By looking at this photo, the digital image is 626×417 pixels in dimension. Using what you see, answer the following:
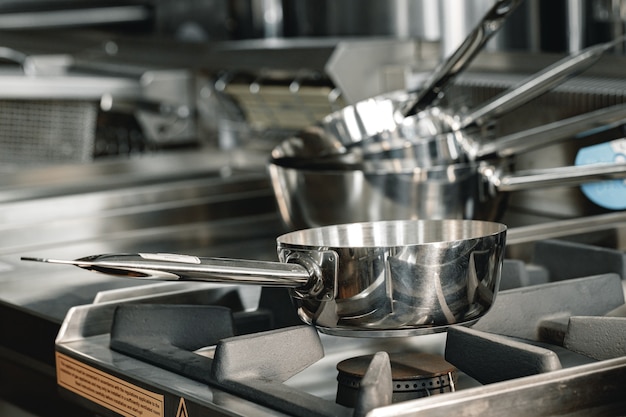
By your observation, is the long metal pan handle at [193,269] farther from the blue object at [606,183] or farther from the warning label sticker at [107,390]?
the blue object at [606,183]

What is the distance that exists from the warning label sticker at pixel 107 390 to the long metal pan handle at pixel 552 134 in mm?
491

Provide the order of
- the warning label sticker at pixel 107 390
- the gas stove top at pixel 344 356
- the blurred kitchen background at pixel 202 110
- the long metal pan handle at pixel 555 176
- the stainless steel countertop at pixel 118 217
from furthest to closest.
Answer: the blurred kitchen background at pixel 202 110 → the stainless steel countertop at pixel 118 217 → the long metal pan handle at pixel 555 176 → the warning label sticker at pixel 107 390 → the gas stove top at pixel 344 356

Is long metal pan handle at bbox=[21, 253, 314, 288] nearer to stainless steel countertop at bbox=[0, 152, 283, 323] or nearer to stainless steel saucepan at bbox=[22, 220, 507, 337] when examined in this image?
stainless steel saucepan at bbox=[22, 220, 507, 337]

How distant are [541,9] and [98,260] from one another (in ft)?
3.24

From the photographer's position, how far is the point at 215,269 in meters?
0.73

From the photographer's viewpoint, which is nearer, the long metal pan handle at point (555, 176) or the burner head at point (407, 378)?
the burner head at point (407, 378)

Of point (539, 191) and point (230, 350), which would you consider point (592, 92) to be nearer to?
point (539, 191)

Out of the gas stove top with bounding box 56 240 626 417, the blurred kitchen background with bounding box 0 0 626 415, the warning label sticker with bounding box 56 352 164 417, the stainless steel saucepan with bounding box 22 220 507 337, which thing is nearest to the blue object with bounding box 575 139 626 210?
the blurred kitchen background with bounding box 0 0 626 415

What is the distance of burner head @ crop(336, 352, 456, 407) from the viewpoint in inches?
30.0

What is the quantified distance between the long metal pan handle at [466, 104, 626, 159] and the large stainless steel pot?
0.02 metres

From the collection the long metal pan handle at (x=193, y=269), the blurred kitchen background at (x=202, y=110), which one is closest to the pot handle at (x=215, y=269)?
the long metal pan handle at (x=193, y=269)

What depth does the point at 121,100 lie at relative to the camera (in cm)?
218

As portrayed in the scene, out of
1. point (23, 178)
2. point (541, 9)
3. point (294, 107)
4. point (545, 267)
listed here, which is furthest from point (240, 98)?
point (545, 267)

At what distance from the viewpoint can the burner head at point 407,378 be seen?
2.50ft
